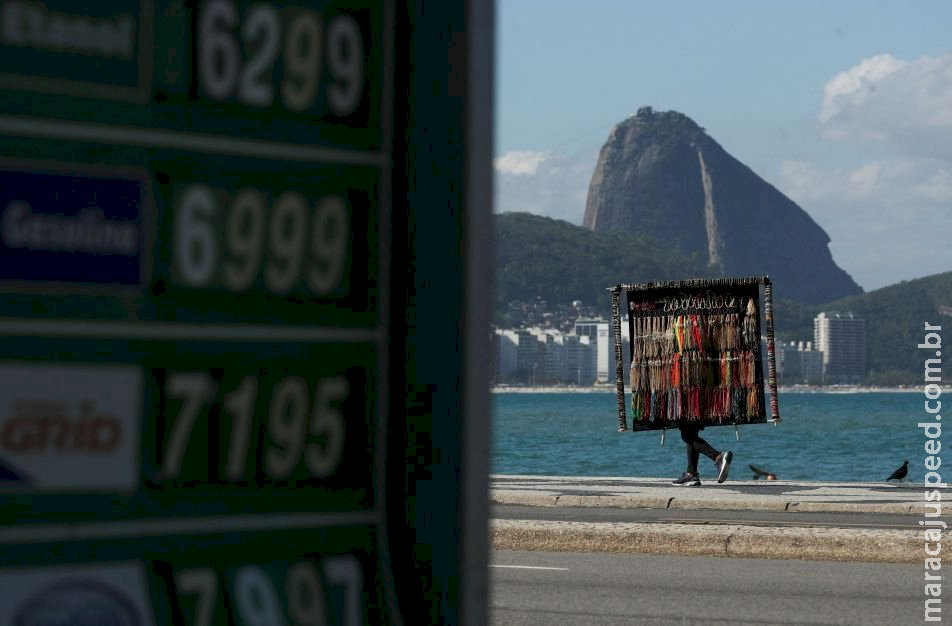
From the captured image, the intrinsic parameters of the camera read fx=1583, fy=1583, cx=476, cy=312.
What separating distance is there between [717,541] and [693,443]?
6330mm

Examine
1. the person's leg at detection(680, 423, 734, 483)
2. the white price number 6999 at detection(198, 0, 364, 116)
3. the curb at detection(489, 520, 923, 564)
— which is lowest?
the curb at detection(489, 520, 923, 564)

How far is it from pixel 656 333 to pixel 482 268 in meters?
15.0

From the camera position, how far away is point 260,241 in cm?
257

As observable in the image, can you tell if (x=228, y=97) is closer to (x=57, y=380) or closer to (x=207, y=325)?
(x=207, y=325)

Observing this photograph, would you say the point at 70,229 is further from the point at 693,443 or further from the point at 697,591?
the point at 693,443

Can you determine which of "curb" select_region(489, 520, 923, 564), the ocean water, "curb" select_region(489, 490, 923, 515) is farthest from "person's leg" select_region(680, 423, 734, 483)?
the ocean water

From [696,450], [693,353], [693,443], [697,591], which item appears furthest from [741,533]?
[696,450]

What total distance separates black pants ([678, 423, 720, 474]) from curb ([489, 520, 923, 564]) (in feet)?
16.2

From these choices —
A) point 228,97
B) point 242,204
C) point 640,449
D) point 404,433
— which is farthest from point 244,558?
point 640,449

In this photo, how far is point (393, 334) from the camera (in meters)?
2.71

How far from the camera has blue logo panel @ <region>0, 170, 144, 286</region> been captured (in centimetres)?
230

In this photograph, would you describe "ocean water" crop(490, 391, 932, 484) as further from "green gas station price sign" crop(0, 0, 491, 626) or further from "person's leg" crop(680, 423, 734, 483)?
"green gas station price sign" crop(0, 0, 491, 626)

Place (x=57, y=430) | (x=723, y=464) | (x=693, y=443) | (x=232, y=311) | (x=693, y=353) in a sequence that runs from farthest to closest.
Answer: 1. (x=723, y=464)
2. (x=693, y=443)
3. (x=693, y=353)
4. (x=232, y=311)
5. (x=57, y=430)

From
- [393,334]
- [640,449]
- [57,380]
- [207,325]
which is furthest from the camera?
[640,449]
